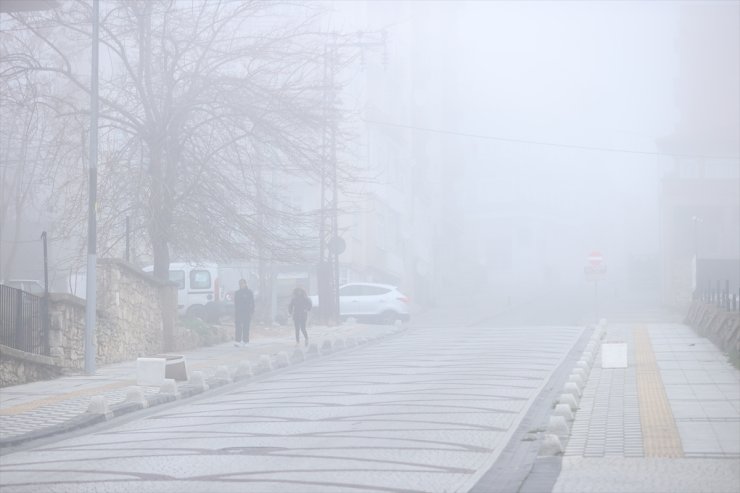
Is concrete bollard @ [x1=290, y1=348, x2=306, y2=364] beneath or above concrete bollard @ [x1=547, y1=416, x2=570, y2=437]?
beneath

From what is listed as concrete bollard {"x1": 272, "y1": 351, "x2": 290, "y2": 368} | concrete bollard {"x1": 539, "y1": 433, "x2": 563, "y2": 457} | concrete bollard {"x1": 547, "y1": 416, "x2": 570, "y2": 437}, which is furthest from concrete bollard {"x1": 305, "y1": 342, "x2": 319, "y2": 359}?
concrete bollard {"x1": 539, "y1": 433, "x2": 563, "y2": 457}

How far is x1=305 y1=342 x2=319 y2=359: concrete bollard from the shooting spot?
2531 centimetres

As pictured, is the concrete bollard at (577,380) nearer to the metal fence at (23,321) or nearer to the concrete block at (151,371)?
the concrete block at (151,371)

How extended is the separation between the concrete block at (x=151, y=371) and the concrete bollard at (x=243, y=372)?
1.99m

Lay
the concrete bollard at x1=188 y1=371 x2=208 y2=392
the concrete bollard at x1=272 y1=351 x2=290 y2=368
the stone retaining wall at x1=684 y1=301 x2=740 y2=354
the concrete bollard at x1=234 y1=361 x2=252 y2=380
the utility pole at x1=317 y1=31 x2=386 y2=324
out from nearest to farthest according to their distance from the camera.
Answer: the concrete bollard at x1=188 y1=371 x2=208 y2=392, the concrete bollard at x1=234 y1=361 x2=252 y2=380, the stone retaining wall at x1=684 y1=301 x2=740 y2=354, the concrete bollard at x1=272 y1=351 x2=290 y2=368, the utility pole at x1=317 y1=31 x2=386 y2=324

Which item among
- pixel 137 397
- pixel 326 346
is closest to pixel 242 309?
pixel 326 346

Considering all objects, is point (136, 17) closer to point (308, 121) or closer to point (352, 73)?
point (308, 121)

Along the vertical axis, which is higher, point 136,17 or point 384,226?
point 136,17

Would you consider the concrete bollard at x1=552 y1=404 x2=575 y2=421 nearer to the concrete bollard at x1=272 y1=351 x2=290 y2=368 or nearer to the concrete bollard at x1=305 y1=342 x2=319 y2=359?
the concrete bollard at x1=272 y1=351 x2=290 y2=368

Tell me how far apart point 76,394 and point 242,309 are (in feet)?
34.8

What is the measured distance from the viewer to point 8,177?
124ft

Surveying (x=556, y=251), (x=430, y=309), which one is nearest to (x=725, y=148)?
(x=430, y=309)

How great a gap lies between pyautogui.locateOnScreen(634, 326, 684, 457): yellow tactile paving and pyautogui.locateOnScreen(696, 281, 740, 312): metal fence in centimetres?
604

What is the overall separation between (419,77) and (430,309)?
20431mm
